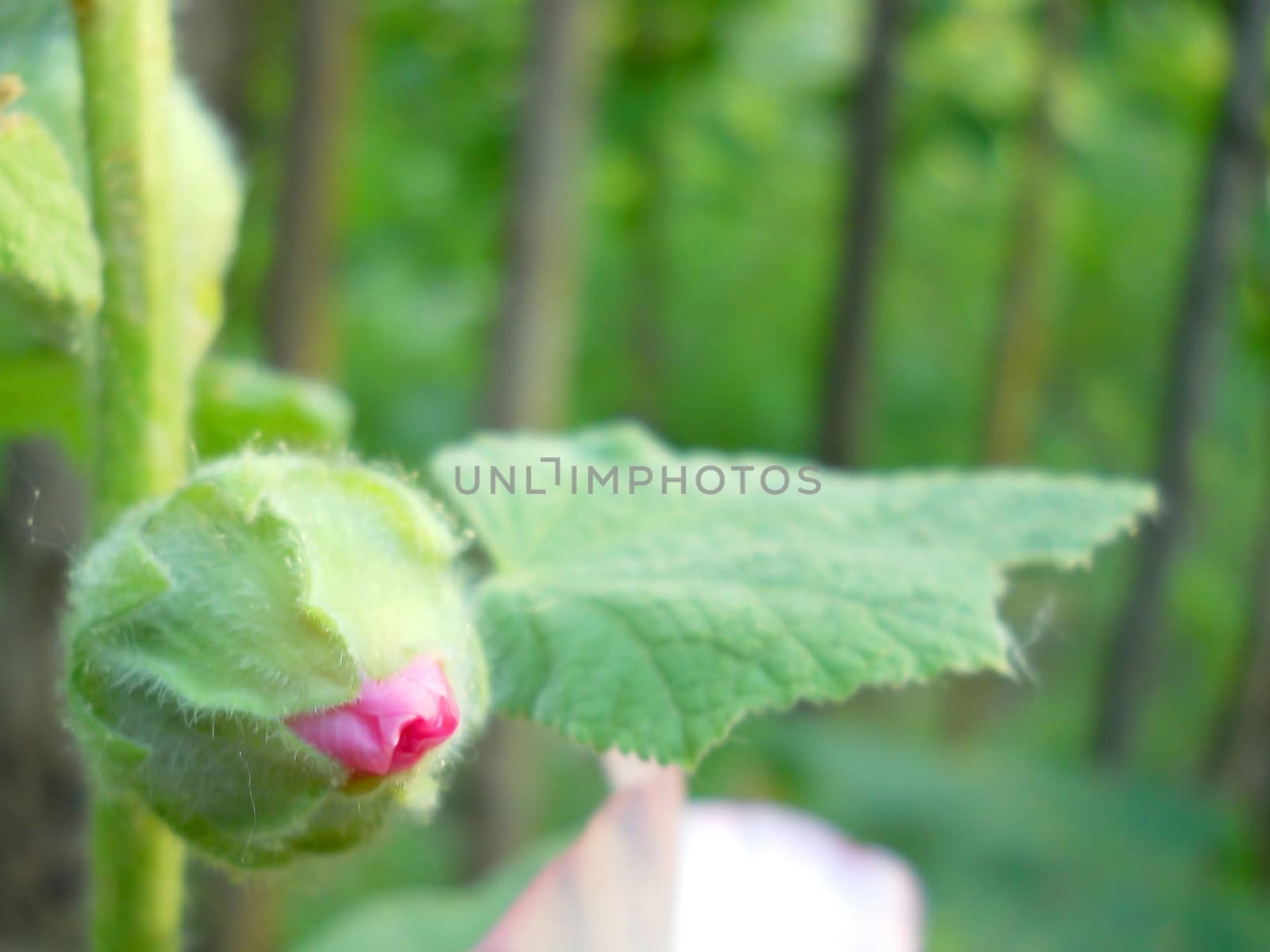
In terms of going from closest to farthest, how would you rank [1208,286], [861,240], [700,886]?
1. [700,886]
2. [1208,286]
3. [861,240]

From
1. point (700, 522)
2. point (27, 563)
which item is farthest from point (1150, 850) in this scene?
point (700, 522)

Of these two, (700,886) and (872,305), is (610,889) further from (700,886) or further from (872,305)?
(872,305)

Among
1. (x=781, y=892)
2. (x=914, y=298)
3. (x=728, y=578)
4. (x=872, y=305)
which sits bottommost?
(x=914, y=298)

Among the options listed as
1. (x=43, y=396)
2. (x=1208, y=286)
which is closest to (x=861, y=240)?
(x=1208, y=286)

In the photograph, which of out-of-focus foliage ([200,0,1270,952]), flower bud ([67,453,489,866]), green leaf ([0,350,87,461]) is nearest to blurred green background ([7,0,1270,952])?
out-of-focus foliage ([200,0,1270,952])

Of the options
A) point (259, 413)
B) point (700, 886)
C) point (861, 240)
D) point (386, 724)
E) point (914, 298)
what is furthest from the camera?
point (914, 298)

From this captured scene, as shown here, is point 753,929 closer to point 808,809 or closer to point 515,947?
point 515,947

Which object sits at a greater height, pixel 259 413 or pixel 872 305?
pixel 259 413
